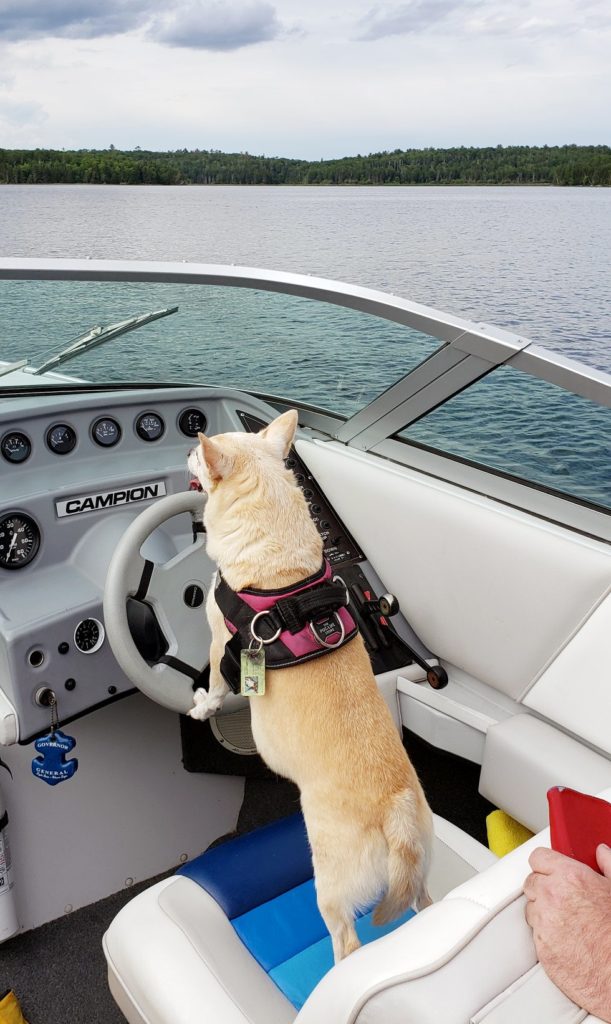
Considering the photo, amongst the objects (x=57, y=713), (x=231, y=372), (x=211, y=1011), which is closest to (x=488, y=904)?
(x=211, y=1011)

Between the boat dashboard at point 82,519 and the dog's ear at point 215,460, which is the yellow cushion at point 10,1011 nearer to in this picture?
the boat dashboard at point 82,519

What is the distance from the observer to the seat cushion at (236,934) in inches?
52.9

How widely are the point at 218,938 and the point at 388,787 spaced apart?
1.49 ft

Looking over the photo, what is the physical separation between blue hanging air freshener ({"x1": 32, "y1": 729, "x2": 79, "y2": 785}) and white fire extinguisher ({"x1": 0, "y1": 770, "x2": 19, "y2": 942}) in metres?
0.29

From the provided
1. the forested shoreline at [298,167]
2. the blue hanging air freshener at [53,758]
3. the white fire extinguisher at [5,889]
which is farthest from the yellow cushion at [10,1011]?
the forested shoreline at [298,167]

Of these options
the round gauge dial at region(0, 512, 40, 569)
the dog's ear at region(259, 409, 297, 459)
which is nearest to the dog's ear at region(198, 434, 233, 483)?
the dog's ear at region(259, 409, 297, 459)

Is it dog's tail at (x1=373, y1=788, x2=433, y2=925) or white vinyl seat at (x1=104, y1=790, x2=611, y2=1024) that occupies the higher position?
white vinyl seat at (x1=104, y1=790, x2=611, y2=1024)

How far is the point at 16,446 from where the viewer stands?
7.15 ft

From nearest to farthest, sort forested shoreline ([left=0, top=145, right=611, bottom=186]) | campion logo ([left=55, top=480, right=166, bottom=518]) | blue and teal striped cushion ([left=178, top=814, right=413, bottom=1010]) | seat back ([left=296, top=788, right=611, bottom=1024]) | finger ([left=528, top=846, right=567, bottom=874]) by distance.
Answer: seat back ([left=296, top=788, right=611, bottom=1024]), finger ([left=528, top=846, right=567, bottom=874]), blue and teal striped cushion ([left=178, top=814, right=413, bottom=1010]), campion logo ([left=55, top=480, right=166, bottom=518]), forested shoreline ([left=0, top=145, right=611, bottom=186])

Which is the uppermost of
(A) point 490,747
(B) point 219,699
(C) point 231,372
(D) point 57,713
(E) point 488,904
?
(C) point 231,372

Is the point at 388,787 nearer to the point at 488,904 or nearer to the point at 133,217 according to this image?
the point at 488,904

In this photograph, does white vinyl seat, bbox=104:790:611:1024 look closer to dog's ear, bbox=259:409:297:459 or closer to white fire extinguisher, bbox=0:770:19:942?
dog's ear, bbox=259:409:297:459

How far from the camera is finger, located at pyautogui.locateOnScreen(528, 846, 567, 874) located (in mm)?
856

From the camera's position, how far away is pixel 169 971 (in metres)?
1.38
